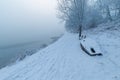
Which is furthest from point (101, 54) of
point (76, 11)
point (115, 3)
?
point (115, 3)

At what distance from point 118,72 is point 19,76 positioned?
17.7ft

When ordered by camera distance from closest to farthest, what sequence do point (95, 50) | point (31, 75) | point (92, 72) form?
point (92, 72) < point (31, 75) < point (95, 50)

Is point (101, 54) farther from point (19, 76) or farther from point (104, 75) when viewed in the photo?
point (19, 76)

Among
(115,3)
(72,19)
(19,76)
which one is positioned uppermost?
(115,3)

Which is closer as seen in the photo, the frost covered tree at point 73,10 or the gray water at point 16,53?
the gray water at point 16,53

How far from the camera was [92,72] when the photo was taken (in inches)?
348

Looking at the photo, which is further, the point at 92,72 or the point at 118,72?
the point at 92,72

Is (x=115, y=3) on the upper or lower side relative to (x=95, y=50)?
upper

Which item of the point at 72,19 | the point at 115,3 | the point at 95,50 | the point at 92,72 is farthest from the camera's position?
the point at 115,3

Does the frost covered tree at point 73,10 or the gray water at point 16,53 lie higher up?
the frost covered tree at point 73,10

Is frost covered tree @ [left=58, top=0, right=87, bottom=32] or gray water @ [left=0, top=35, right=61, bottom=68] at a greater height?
frost covered tree @ [left=58, top=0, right=87, bottom=32]

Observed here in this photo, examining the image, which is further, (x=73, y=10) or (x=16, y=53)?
(x=16, y=53)

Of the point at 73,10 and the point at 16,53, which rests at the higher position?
the point at 73,10

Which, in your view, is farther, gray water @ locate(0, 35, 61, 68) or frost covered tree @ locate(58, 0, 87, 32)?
frost covered tree @ locate(58, 0, 87, 32)
